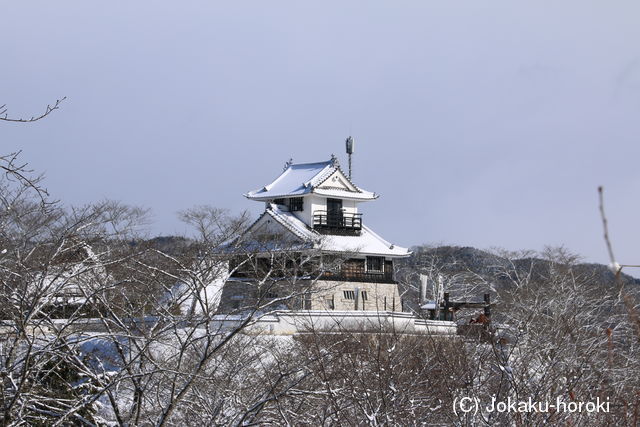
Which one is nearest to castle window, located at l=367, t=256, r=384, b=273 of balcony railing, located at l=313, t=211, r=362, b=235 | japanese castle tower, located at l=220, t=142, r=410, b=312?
japanese castle tower, located at l=220, t=142, r=410, b=312

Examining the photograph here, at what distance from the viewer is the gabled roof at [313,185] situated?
37719 mm

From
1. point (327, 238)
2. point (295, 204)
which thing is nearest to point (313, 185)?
point (295, 204)

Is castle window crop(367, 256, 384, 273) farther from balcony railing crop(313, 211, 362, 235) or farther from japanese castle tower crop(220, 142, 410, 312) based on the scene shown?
balcony railing crop(313, 211, 362, 235)

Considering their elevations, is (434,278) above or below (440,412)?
above

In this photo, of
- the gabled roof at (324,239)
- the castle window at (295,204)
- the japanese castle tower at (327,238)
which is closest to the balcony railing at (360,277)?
the japanese castle tower at (327,238)

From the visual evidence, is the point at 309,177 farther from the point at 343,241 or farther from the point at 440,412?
the point at 440,412

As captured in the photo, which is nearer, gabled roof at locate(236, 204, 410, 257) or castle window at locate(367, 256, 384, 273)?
gabled roof at locate(236, 204, 410, 257)

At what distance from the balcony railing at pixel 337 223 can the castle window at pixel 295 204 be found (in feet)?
3.17

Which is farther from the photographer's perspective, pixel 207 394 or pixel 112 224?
pixel 112 224

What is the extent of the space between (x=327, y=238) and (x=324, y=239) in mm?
918

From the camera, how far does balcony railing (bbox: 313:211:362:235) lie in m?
37.1

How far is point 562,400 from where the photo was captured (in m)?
6.16

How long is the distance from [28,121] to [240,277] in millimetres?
30403

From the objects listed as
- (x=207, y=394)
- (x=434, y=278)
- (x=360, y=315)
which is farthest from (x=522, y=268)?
(x=207, y=394)
